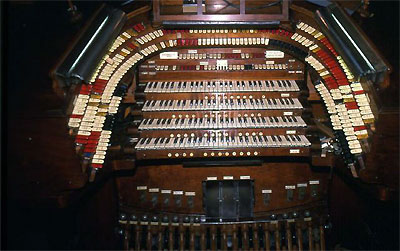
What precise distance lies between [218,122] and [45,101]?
52.2 inches

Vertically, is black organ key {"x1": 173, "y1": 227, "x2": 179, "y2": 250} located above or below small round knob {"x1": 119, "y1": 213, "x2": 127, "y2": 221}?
below

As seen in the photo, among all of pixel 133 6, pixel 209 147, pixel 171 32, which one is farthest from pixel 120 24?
pixel 209 147

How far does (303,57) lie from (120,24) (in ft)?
4.75

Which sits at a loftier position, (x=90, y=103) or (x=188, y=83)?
(x=188, y=83)

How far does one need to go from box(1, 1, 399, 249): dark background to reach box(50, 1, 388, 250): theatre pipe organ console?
13 centimetres

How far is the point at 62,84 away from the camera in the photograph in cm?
248

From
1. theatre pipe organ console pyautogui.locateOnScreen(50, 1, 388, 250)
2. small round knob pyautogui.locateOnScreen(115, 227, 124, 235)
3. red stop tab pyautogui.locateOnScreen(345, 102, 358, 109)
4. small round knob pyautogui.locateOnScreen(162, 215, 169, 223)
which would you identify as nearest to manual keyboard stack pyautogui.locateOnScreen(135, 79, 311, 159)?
theatre pipe organ console pyautogui.locateOnScreen(50, 1, 388, 250)

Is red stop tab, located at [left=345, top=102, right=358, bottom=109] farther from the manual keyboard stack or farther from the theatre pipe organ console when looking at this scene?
the manual keyboard stack

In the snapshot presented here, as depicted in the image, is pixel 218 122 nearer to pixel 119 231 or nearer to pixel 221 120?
pixel 221 120

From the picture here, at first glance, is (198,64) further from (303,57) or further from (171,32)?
(303,57)

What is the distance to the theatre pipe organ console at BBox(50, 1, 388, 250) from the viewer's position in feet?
9.17

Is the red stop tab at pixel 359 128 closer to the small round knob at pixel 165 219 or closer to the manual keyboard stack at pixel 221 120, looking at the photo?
the manual keyboard stack at pixel 221 120

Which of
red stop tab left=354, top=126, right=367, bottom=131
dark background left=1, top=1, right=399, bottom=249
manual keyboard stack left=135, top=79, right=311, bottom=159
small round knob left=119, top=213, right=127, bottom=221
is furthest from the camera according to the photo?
small round knob left=119, top=213, right=127, bottom=221

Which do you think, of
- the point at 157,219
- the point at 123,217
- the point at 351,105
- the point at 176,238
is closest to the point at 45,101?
the point at 123,217
